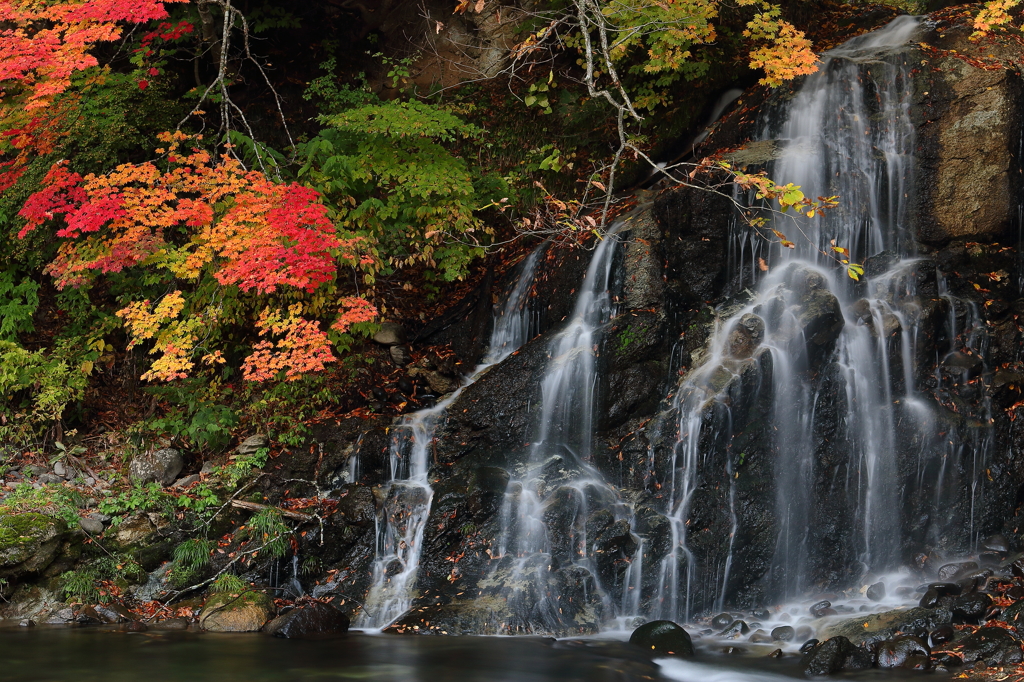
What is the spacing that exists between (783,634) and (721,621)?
21.8 inches

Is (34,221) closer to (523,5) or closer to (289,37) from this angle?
(289,37)

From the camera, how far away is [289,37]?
12.2 meters

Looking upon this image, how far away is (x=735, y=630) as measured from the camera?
658 cm

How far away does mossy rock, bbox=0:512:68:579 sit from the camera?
280 inches

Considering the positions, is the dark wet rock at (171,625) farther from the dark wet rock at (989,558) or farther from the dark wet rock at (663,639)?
the dark wet rock at (989,558)

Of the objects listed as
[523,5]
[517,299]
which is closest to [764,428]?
[517,299]

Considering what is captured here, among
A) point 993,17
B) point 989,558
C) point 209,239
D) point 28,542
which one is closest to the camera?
point 989,558

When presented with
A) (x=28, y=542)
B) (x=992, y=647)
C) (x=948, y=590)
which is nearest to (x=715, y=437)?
(x=948, y=590)

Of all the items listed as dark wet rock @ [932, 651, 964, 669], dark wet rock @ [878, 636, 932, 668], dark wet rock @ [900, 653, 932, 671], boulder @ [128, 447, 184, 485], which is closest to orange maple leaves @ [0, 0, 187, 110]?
boulder @ [128, 447, 184, 485]

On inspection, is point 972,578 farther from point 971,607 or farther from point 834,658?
point 834,658

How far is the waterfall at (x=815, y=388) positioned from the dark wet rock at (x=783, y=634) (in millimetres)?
686

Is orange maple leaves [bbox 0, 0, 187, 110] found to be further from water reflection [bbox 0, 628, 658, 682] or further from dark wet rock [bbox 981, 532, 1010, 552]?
dark wet rock [bbox 981, 532, 1010, 552]

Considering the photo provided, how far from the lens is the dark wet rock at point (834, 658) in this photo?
553cm

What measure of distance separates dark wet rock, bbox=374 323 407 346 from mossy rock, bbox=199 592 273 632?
13.1 feet
